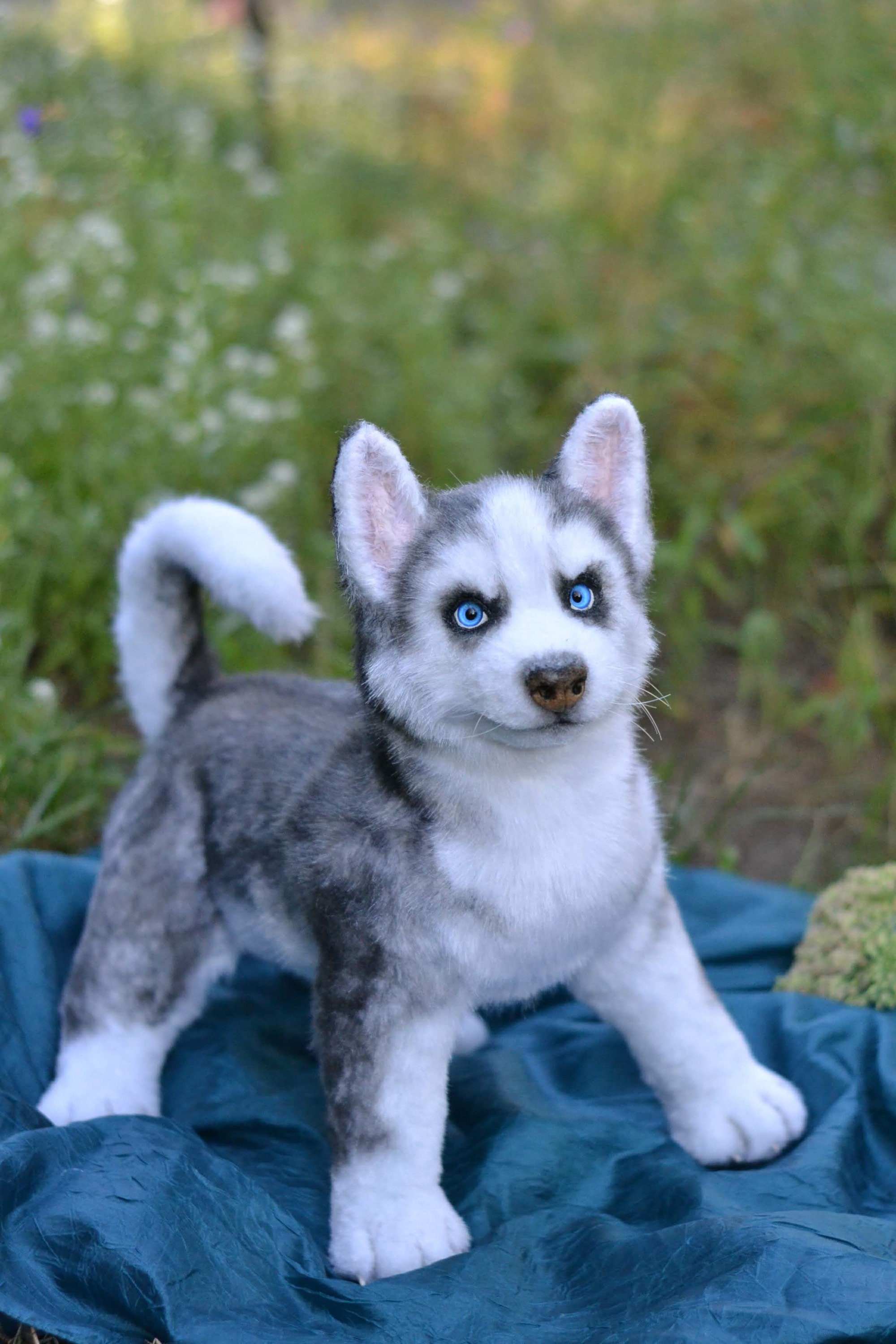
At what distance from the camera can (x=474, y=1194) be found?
7.23ft

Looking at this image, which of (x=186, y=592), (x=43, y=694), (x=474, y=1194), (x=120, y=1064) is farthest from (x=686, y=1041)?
(x=43, y=694)

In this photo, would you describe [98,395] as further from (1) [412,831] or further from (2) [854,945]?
(2) [854,945]

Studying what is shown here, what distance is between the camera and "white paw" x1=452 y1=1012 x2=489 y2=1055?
2545mm

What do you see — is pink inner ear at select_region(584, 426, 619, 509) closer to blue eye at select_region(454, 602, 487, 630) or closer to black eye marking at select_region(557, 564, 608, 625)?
black eye marking at select_region(557, 564, 608, 625)

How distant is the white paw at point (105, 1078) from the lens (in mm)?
2254

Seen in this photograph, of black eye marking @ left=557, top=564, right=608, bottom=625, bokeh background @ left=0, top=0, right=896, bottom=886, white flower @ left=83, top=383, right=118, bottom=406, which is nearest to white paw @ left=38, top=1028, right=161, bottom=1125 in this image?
bokeh background @ left=0, top=0, right=896, bottom=886

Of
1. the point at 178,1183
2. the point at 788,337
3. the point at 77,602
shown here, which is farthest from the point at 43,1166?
the point at 788,337

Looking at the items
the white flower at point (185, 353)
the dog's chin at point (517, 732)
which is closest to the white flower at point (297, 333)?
the white flower at point (185, 353)

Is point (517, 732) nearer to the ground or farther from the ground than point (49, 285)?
nearer to the ground

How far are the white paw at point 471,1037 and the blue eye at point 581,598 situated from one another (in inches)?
38.1

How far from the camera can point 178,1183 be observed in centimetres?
201

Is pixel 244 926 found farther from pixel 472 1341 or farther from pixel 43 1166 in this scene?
pixel 472 1341

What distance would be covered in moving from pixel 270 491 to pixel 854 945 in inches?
74.0

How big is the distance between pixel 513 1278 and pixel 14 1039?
96 cm
